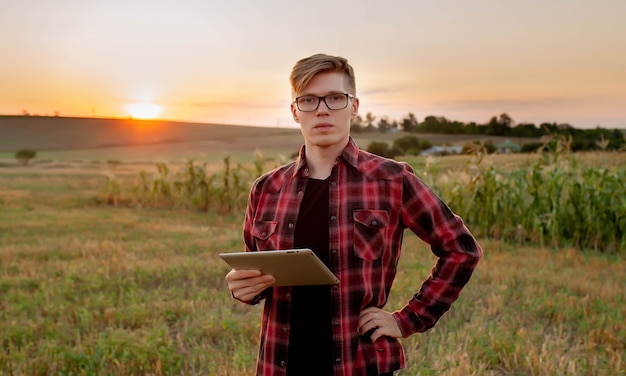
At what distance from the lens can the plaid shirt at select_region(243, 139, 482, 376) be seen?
7.72ft

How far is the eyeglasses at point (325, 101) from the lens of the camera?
240 centimetres

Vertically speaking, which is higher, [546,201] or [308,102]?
[308,102]

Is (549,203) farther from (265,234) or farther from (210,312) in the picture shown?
(265,234)

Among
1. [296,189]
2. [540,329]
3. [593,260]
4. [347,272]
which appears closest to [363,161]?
[296,189]

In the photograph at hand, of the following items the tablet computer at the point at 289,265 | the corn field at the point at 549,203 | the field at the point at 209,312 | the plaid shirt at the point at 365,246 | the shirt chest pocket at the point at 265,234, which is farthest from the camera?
the corn field at the point at 549,203

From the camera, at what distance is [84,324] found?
5609mm

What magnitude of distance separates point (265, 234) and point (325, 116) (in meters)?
0.53

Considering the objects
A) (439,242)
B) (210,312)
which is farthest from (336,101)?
(210,312)

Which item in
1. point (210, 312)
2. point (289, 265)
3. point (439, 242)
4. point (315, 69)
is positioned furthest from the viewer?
point (210, 312)

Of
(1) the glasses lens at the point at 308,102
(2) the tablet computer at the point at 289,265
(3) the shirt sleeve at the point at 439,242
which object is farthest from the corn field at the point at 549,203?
(2) the tablet computer at the point at 289,265

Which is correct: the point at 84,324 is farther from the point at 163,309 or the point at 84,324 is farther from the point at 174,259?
the point at 174,259

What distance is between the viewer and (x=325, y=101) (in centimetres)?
240

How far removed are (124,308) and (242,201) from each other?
29.9 ft

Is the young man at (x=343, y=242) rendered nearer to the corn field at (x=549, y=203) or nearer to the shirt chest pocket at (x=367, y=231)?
the shirt chest pocket at (x=367, y=231)
